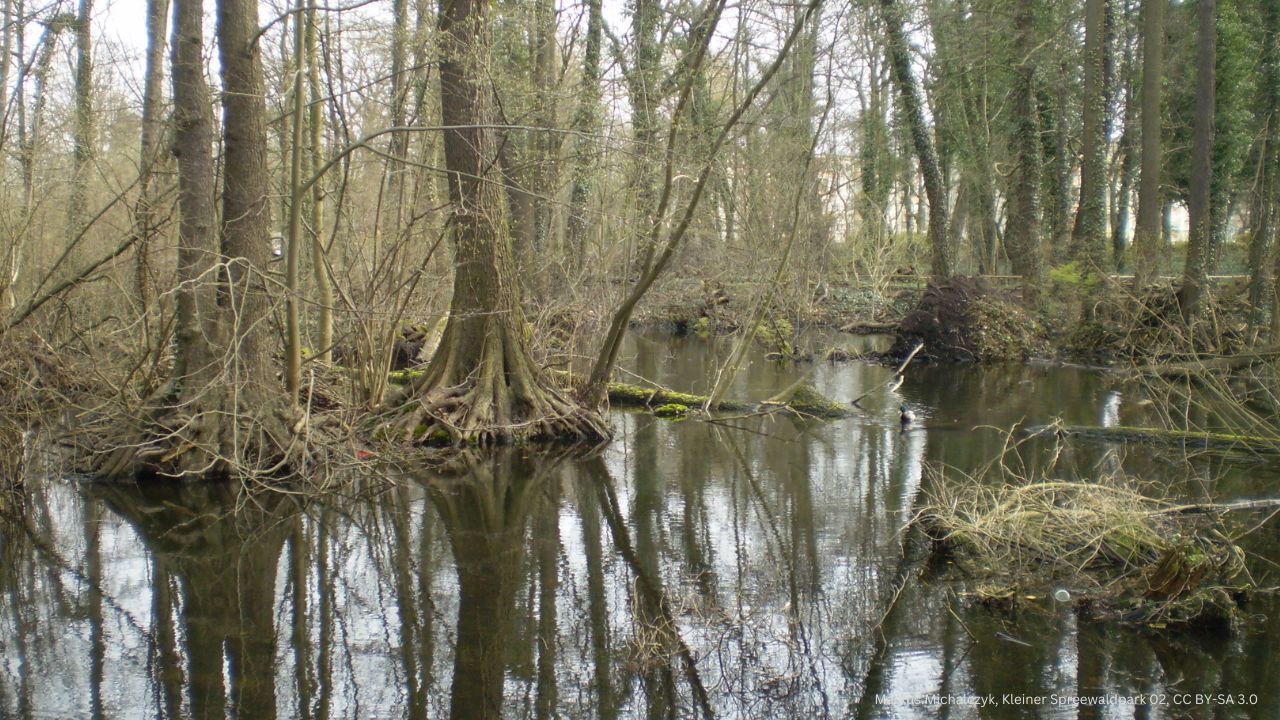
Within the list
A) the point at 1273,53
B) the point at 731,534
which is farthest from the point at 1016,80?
the point at 731,534

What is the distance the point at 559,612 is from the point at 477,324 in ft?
19.4

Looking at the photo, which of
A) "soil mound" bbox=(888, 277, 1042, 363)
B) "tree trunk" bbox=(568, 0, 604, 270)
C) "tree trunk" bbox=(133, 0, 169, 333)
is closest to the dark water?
"tree trunk" bbox=(133, 0, 169, 333)

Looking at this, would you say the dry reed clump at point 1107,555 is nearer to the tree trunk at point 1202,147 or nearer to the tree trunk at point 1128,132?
the tree trunk at point 1202,147

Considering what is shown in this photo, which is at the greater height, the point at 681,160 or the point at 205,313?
the point at 681,160

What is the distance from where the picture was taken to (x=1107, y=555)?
701cm

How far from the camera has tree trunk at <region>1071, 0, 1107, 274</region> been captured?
74.6 ft

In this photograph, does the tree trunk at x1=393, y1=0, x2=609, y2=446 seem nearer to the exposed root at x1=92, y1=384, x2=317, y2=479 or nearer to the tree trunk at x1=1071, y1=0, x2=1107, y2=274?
the exposed root at x1=92, y1=384, x2=317, y2=479

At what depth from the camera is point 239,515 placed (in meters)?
8.61

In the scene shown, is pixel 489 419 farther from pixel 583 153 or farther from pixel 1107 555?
pixel 1107 555

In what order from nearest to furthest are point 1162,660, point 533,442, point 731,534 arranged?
point 1162,660 → point 731,534 → point 533,442

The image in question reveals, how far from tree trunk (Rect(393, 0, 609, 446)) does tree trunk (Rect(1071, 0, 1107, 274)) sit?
1498cm

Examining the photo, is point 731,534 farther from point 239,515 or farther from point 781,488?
point 239,515

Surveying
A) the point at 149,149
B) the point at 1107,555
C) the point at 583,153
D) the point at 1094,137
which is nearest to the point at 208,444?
the point at 149,149

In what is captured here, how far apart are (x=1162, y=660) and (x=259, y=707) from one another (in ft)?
16.1
